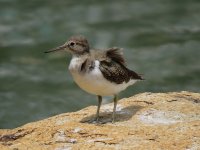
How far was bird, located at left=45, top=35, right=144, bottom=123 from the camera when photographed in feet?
→ 30.9

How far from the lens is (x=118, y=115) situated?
9805 millimetres

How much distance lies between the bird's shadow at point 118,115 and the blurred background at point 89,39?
5882 millimetres

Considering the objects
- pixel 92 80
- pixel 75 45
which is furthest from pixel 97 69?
pixel 75 45

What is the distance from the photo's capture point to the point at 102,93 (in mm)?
9719

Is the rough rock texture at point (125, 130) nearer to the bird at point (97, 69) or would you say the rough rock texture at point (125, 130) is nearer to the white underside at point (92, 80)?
the bird at point (97, 69)

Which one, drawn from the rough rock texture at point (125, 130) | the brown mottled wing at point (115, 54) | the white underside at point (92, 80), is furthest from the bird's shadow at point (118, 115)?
the brown mottled wing at point (115, 54)

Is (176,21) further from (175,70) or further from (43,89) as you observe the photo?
(43,89)

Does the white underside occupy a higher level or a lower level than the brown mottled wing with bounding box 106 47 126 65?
lower

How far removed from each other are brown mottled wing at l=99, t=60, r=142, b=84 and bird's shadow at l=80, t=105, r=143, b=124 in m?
0.43

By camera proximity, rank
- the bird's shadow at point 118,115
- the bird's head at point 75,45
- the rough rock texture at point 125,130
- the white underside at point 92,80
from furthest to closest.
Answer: the bird's head at point 75,45 < the bird's shadow at point 118,115 < the white underside at point 92,80 < the rough rock texture at point 125,130

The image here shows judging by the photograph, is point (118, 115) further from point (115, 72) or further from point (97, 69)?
point (97, 69)

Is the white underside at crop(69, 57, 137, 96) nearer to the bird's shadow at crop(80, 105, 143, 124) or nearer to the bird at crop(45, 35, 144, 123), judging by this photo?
the bird at crop(45, 35, 144, 123)

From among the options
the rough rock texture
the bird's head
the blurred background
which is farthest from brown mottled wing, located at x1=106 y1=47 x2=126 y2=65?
the blurred background

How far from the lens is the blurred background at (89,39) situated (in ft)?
54.7
